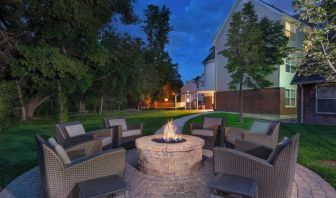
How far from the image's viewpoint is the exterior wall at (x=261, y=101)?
1841 centimetres

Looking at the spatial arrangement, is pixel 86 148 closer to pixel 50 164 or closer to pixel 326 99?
pixel 50 164

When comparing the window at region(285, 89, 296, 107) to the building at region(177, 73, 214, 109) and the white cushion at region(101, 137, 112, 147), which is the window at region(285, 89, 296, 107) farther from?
the white cushion at region(101, 137, 112, 147)

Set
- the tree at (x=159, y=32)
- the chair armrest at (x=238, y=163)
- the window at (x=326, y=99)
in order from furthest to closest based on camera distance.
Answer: the tree at (x=159, y=32), the window at (x=326, y=99), the chair armrest at (x=238, y=163)

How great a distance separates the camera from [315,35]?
5953mm

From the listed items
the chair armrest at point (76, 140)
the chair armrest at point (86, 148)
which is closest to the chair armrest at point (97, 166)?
the chair armrest at point (86, 148)

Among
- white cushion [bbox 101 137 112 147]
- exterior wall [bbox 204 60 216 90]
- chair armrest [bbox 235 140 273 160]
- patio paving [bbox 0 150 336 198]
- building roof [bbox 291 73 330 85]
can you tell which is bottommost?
patio paving [bbox 0 150 336 198]

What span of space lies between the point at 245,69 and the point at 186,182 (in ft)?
35.3

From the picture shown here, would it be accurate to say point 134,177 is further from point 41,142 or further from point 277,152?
point 277,152

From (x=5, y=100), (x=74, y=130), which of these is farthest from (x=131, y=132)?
(x=5, y=100)

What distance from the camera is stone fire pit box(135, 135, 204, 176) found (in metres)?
4.52

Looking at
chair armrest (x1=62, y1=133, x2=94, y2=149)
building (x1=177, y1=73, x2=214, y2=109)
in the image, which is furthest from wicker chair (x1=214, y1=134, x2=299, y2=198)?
building (x1=177, y1=73, x2=214, y2=109)

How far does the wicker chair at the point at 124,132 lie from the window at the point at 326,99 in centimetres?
1061

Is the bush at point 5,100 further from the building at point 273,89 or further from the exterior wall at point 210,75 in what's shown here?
the exterior wall at point 210,75

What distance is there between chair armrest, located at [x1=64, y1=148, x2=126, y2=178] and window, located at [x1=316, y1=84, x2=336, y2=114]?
41.8 ft
